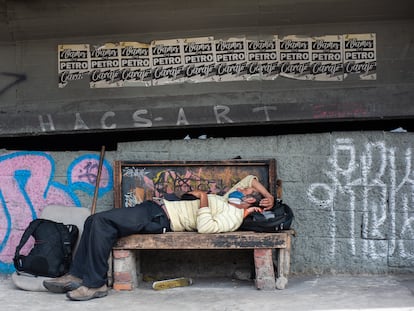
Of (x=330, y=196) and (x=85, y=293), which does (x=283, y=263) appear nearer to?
(x=330, y=196)

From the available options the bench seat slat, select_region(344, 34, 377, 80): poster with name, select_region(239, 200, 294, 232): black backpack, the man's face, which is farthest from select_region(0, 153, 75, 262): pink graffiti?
select_region(344, 34, 377, 80): poster with name

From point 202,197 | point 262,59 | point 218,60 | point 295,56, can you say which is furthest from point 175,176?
point 295,56

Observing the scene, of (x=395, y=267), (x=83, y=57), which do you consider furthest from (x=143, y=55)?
(x=395, y=267)

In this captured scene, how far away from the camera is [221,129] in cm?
718

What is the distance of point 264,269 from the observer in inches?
249

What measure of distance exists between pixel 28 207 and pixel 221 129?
7.21ft

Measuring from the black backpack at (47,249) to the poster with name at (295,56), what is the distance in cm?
272

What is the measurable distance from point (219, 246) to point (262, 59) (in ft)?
6.71

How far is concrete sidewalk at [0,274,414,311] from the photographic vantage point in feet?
18.6

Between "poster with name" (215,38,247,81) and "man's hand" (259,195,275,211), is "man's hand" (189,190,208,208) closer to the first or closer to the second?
"man's hand" (259,195,275,211)

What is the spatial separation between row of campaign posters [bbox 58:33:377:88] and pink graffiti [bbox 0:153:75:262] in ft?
2.93

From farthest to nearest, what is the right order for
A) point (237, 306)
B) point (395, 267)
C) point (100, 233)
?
point (395, 267) → point (100, 233) → point (237, 306)

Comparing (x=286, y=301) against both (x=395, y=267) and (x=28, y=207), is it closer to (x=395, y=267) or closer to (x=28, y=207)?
(x=395, y=267)

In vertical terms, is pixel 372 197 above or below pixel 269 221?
above
